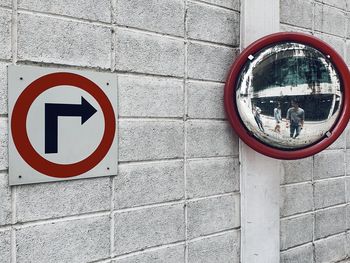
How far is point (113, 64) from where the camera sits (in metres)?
2.09

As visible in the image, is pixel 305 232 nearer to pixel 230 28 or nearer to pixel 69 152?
pixel 230 28

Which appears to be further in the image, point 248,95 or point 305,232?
point 305,232

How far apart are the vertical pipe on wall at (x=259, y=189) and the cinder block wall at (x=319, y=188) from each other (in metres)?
0.13

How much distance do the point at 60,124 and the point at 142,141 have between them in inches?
18.1

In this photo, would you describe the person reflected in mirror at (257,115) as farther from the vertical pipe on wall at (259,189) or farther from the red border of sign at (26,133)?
the red border of sign at (26,133)

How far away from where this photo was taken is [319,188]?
10.3 feet

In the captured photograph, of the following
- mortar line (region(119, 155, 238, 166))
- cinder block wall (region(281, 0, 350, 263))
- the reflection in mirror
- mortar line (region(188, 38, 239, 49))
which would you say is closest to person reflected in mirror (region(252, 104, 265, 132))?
the reflection in mirror

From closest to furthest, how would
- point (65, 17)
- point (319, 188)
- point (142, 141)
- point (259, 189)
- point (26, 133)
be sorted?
point (26, 133) < point (65, 17) < point (142, 141) < point (259, 189) < point (319, 188)

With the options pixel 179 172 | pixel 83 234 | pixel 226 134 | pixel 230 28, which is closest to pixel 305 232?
pixel 226 134

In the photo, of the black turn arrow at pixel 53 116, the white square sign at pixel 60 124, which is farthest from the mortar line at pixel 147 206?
the black turn arrow at pixel 53 116

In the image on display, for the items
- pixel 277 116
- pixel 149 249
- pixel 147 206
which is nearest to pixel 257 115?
pixel 277 116

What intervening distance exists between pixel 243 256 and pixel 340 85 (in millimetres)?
1224

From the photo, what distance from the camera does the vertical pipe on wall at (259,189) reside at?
2.63m

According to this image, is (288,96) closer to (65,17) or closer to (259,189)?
(259,189)
